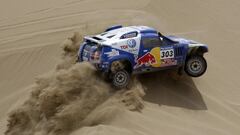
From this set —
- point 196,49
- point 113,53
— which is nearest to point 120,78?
point 113,53

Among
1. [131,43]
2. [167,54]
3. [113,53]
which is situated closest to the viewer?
[113,53]

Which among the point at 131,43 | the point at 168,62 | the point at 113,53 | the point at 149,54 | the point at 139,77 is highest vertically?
the point at 131,43

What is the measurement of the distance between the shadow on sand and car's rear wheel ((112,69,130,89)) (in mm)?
1125

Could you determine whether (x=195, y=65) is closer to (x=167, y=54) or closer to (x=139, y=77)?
(x=167, y=54)

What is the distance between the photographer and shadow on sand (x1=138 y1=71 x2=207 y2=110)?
1519 centimetres

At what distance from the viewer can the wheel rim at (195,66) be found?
14883mm

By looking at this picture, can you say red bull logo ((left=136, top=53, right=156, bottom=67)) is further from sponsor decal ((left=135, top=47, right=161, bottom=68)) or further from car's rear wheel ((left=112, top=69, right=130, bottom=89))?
car's rear wheel ((left=112, top=69, right=130, bottom=89))

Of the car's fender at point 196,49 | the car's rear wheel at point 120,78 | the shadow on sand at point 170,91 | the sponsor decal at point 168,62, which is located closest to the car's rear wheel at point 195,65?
the car's fender at point 196,49

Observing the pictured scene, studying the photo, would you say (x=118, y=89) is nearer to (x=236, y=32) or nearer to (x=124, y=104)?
(x=124, y=104)

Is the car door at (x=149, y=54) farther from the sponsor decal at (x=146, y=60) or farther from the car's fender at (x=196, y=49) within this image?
the car's fender at (x=196, y=49)

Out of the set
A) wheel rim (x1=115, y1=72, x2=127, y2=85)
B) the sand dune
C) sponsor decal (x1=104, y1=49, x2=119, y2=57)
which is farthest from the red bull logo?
the sand dune

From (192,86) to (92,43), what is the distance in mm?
3388

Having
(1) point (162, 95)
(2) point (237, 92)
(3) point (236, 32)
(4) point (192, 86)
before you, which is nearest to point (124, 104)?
(1) point (162, 95)

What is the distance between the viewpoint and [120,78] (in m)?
14.0
